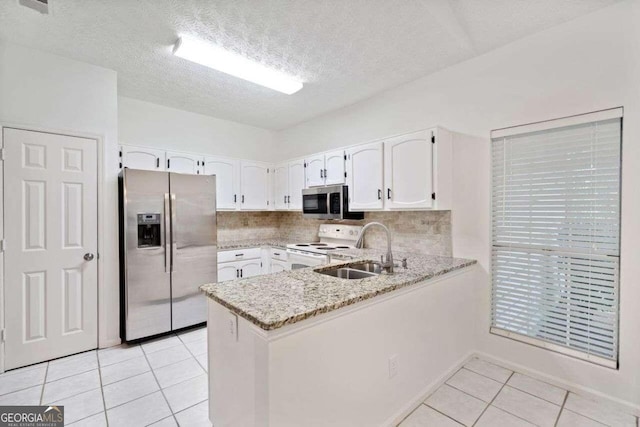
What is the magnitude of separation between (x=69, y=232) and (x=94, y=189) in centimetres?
45

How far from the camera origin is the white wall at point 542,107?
1928mm

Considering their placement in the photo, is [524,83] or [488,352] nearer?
[524,83]

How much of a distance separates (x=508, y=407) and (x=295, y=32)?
10.2 ft

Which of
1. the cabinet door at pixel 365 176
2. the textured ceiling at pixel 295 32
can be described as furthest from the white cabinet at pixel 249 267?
the textured ceiling at pixel 295 32

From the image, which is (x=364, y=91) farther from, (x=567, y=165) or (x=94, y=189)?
(x=94, y=189)

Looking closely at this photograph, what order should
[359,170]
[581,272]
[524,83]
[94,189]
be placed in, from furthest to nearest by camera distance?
1. [359,170]
2. [94,189]
3. [524,83]
4. [581,272]

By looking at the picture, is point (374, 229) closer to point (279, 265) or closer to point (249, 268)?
point (279, 265)

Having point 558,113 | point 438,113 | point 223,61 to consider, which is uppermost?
point 223,61

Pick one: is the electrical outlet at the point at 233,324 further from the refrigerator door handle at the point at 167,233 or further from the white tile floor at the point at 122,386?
the refrigerator door handle at the point at 167,233

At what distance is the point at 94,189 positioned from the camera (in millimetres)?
2803

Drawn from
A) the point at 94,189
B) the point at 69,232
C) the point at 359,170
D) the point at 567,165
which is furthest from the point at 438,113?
the point at 69,232

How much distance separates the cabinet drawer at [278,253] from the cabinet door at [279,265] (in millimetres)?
56

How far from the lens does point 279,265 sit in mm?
4074

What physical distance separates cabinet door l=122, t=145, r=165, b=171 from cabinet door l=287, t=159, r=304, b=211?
1.70 meters
